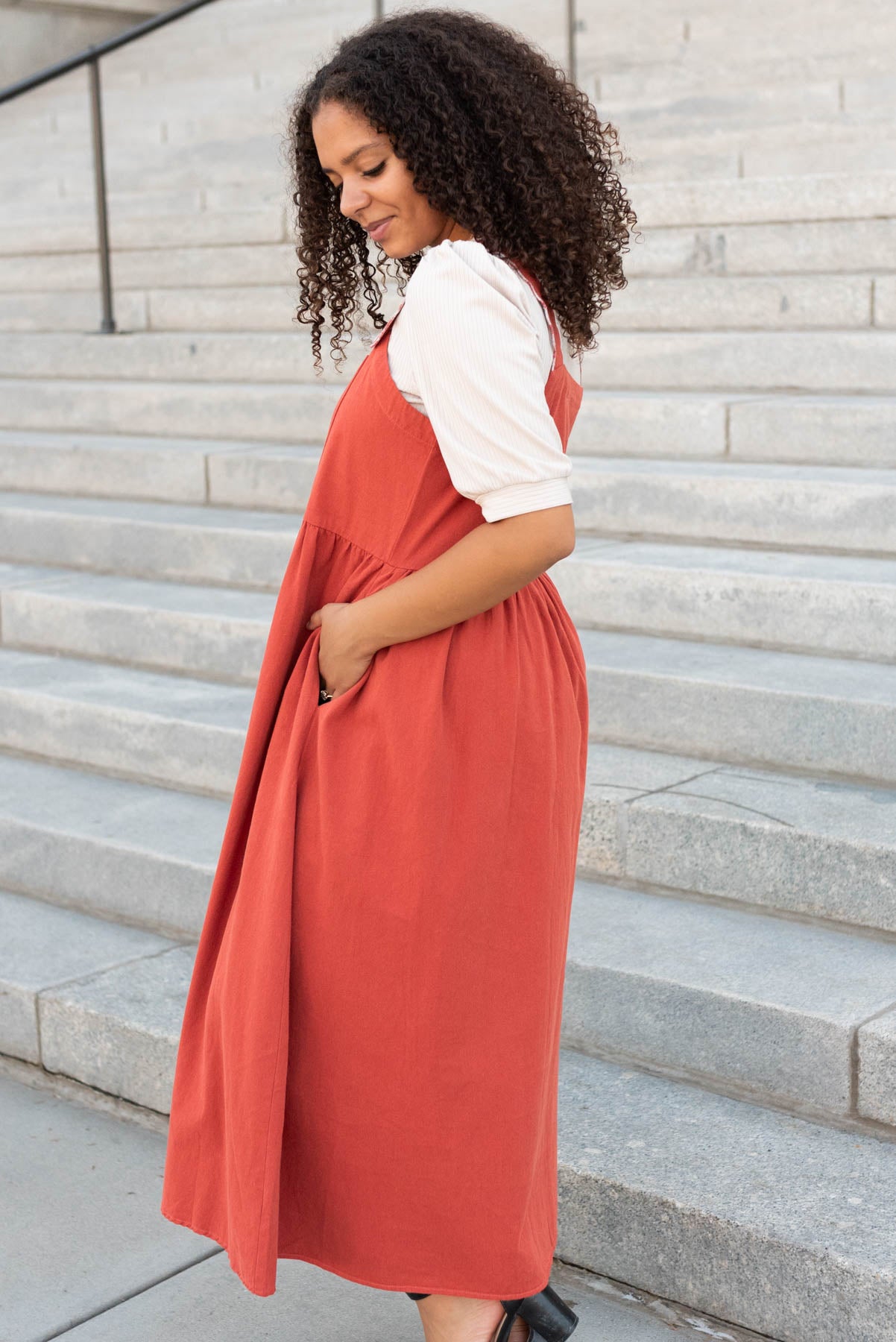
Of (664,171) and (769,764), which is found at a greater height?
(664,171)

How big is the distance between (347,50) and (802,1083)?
181 cm

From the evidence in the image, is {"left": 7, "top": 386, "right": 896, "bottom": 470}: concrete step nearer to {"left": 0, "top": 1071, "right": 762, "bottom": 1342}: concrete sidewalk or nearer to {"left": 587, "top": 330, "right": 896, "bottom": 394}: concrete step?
{"left": 587, "top": 330, "right": 896, "bottom": 394}: concrete step

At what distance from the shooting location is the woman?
70.5 inches

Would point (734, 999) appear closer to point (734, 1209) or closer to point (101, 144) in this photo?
point (734, 1209)

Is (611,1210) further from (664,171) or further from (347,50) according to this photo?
(664,171)

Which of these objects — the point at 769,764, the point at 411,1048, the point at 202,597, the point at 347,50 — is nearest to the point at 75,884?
the point at 202,597

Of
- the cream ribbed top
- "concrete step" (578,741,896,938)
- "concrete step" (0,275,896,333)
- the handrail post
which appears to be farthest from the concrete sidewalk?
the handrail post

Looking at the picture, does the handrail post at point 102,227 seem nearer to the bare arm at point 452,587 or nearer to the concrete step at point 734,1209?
the concrete step at point 734,1209

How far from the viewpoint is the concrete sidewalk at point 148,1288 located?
2432mm

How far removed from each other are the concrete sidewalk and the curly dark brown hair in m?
1.54

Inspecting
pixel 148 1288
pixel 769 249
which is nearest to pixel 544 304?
pixel 148 1288

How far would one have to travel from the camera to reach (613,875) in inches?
129

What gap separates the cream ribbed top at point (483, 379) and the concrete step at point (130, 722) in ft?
7.39

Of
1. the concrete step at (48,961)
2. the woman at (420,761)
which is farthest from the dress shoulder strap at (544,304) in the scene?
the concrete step at (48,961)
